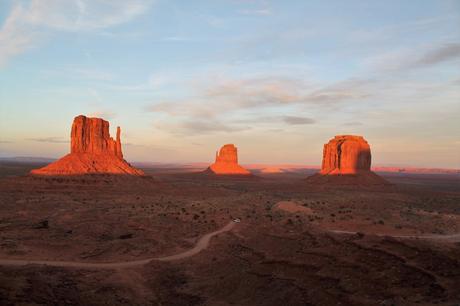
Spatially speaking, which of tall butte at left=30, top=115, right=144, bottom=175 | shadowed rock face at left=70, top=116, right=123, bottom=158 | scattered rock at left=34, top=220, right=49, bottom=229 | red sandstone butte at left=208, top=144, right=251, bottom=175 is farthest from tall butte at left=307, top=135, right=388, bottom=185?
scattered rock at left=34, top=220, right=49, bottom=229

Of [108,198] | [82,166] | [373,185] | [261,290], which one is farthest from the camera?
[373,185]

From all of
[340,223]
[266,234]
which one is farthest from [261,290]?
[340,223]

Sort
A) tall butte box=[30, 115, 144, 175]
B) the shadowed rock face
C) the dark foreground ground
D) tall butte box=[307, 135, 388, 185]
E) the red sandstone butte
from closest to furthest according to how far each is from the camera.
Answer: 1. the dark foreground ground
2. tall butte box=[30, 115, 144, 175]
3. the shadowed rock face
4. tall butte box=[307, 135, 388, 185]
5. the red sandstone butte

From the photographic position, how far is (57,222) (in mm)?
36406

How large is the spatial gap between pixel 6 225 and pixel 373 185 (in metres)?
91.6

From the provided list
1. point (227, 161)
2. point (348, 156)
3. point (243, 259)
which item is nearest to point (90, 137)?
point (243, 259)

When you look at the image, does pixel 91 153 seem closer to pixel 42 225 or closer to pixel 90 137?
pixel 90 137

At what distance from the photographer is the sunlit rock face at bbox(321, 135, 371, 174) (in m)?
110

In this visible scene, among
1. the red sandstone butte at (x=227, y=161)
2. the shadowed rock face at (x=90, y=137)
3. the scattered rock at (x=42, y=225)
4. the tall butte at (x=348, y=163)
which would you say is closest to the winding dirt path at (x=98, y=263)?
the scattered rock at (x=42, y=225)

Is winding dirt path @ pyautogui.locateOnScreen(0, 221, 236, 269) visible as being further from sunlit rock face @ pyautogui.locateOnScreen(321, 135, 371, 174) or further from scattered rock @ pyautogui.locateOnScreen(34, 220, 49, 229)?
sunlit rock face @ pyautogui.locateOnScreen(321, 135, 371, 174)

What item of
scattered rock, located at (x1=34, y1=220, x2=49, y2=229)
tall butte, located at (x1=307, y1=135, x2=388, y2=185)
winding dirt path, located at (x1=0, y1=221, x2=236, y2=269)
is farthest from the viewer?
tall butte, located at (x1=307, y1=135, x2=388, y2=185)

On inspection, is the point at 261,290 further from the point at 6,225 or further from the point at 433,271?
the point at 6,225

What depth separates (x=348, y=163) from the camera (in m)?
110

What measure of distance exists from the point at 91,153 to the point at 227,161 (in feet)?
263
